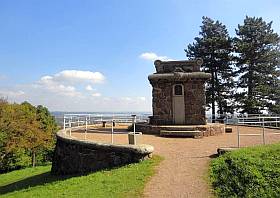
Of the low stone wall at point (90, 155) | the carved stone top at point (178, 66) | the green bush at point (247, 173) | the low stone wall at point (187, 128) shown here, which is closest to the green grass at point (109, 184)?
the low stone wall at point (90, 155)

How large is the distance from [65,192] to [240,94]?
3010 centimetres

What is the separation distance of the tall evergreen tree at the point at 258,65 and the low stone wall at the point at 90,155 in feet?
79.9

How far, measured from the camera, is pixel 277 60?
36094mm

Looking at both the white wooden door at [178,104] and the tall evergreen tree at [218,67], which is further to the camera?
the tall evergreen tree at [218,67]

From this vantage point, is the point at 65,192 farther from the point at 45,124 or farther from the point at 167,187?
the point at 45,124

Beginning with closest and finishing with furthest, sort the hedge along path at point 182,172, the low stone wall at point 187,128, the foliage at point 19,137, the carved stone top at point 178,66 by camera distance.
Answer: the hedge along path at point 182,172, the low stone wall at point 187,128, the carved stone top at point 178,66, the foliage at point 19,137

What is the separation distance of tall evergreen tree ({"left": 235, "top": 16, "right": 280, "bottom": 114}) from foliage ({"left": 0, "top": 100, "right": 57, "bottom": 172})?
20.8 meters

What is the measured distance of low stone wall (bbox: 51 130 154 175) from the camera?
11.7m

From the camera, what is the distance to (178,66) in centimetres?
2114

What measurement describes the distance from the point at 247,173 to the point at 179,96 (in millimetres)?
11350

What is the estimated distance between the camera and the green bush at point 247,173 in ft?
28.6

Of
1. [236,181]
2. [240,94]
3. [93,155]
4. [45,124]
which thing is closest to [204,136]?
[93,155]

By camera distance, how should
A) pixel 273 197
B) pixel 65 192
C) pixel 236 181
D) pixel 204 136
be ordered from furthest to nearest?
pixel 204 136 < pixel 65 192 < pixel 236 181 < pixel 273 197

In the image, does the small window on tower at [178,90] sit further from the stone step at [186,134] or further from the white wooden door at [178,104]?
the stone step at [186,134]
